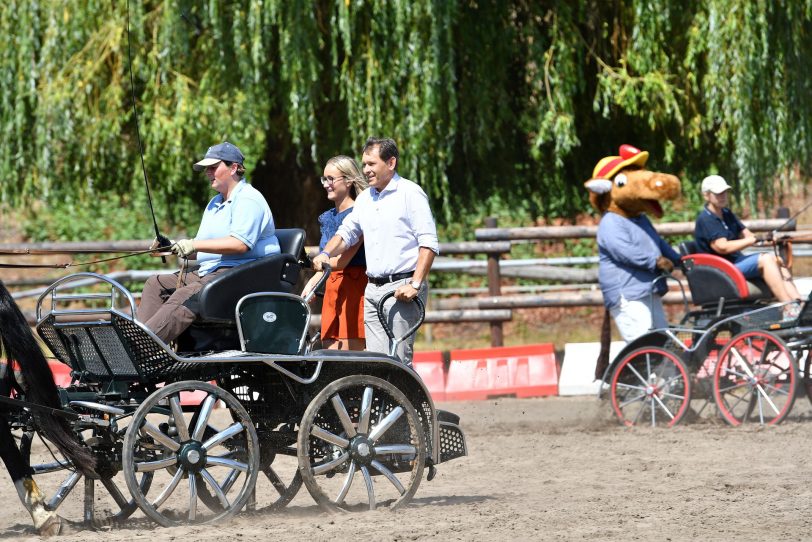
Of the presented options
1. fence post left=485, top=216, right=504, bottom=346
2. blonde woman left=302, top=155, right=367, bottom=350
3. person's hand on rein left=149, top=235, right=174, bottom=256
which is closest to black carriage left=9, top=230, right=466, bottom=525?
person's hand on rein left=149, top=235, right=174, bottom=256

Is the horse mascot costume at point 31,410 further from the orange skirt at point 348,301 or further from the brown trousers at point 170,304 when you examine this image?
the orange skirt at point 348,301

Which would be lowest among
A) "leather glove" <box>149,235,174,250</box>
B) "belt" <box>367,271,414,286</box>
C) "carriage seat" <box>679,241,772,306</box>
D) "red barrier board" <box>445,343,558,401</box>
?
"red barrier board" <box>445,343,558,401</box>

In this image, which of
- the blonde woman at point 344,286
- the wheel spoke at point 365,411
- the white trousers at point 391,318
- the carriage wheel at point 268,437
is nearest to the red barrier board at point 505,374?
the blonde woman at point 344,286

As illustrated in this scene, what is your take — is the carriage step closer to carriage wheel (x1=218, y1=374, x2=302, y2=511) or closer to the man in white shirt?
the man in white shirt

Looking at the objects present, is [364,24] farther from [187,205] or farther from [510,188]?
[187,205]

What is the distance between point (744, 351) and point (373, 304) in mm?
3605

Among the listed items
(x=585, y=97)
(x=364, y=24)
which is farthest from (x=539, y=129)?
(x=364, y=24)

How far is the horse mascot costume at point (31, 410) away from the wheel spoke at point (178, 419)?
415 millimetres

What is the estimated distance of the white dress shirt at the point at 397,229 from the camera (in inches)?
287

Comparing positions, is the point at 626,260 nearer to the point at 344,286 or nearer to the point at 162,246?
the point at 344,286

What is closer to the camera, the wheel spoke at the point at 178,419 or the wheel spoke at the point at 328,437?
the wheel spoke at the point at 178,419

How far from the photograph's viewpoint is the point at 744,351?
9.76 meters

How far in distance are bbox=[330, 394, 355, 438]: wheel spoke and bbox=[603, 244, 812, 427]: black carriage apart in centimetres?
388

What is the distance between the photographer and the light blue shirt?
32.4ft
